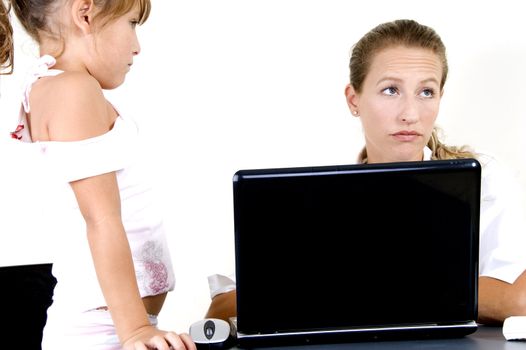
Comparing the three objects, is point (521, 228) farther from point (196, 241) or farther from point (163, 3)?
point (163, 3)

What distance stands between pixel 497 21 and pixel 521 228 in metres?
0.80

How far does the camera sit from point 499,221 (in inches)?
78.2

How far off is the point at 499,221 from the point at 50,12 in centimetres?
111

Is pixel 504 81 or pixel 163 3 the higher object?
pixel 163 3

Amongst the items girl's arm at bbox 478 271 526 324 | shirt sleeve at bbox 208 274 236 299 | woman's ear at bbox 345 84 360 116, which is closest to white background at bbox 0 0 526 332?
woman's ear at bbox 345 84 360 116

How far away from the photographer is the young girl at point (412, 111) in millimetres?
1991

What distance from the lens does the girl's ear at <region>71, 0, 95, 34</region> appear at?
59.0 inches

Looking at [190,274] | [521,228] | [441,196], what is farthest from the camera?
[190,274]

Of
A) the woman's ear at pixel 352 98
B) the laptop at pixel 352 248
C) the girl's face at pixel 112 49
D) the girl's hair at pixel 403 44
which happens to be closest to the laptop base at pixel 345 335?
the laptop at pixel 352 248

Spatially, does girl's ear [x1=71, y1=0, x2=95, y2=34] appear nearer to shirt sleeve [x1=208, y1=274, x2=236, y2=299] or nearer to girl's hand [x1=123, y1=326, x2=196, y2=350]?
girl's hand [x1=123, y1=326, x2=196, y2=350]

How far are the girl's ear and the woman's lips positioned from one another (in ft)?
2.86

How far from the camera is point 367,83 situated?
2.19 metres

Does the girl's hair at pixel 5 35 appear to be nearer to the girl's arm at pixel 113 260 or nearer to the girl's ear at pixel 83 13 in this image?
the girl's ear at pixel 83 13

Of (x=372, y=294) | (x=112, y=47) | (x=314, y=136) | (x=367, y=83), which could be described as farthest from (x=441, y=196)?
(x=314, y=136)
